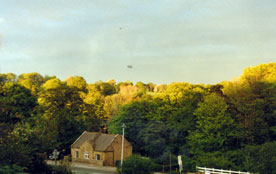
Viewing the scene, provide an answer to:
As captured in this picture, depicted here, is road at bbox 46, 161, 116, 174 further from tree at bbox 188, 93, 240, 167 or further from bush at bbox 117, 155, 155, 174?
tree at bbox 188, 93, 240, 167

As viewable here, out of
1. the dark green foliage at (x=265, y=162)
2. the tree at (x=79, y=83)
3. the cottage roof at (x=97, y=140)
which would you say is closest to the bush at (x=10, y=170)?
the dark green foliage at (x=265, y=162)

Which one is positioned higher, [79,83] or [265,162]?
[79,83]

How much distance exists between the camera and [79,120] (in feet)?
200

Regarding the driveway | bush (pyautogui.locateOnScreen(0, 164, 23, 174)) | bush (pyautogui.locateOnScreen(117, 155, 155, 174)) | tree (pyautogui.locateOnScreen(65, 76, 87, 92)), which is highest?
tree (pyautogui.locateOnScreen(65, 76, 87, 92))

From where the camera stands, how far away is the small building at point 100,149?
50219 millimetres

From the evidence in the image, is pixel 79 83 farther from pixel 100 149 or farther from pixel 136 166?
pixel 136 166

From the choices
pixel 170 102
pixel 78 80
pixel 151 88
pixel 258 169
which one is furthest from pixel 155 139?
pixel 151 88

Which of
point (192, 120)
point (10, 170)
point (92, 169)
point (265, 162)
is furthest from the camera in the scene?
point (192, 120)

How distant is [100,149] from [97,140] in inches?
93.1

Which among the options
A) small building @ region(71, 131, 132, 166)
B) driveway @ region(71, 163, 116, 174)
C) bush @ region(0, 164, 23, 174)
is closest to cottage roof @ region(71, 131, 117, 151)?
small building @ region(71, 131, 132, 166)

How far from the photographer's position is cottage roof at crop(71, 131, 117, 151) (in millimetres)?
50719

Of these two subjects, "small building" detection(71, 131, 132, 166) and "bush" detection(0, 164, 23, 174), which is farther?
"small building" detection(71, 131, 132, 166)

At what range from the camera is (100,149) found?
50344mm

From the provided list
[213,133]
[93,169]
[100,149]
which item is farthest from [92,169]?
[213,133]
